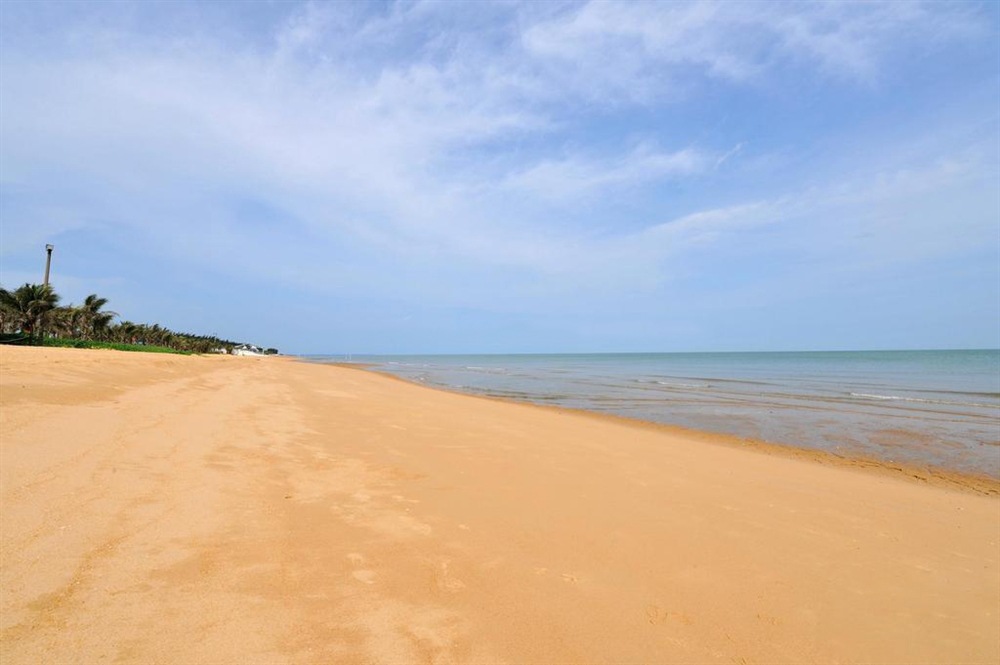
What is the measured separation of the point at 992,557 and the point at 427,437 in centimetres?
779

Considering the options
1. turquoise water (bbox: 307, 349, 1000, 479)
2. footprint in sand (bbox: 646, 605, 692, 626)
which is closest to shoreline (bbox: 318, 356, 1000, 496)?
turquoise water (bbox: 307, 349, 1000, 479)

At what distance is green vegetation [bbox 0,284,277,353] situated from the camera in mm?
32156

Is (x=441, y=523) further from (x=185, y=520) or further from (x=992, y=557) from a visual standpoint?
(x=992, y=557)

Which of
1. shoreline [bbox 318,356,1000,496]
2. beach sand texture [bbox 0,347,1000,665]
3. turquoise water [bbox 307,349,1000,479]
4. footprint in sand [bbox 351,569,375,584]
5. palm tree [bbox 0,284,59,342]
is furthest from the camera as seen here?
palm tree [bbox 0,284,59,342]

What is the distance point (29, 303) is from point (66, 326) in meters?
10.9

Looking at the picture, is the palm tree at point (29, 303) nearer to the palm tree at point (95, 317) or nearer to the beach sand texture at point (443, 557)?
the palm tree at point (95, 317)

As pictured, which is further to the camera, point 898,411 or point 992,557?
point 898,411

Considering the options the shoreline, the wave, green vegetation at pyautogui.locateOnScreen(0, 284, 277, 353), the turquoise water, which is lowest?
the shoreline

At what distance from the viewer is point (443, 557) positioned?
3836 millimetres

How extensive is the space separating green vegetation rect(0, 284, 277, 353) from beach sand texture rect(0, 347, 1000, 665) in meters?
34.1

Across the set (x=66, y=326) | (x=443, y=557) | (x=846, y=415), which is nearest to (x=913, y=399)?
(x=846, y=415)

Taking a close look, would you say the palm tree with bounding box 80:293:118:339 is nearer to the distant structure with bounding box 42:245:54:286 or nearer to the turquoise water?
the distant structure with bounding box 42:245:54:286

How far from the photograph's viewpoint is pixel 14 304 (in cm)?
3186

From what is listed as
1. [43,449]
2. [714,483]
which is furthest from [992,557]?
[43,449]
